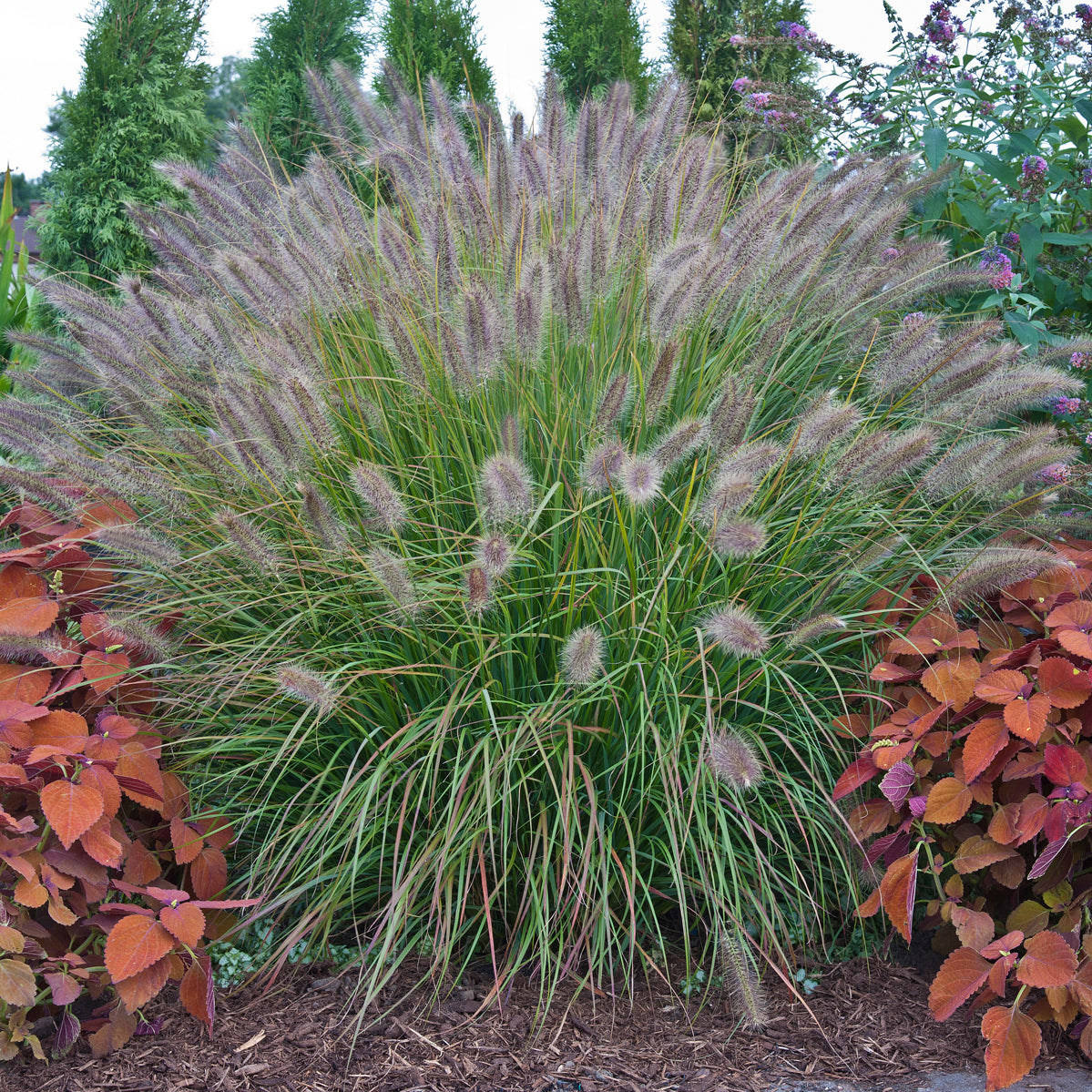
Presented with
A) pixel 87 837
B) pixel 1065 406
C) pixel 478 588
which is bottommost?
pixel 87 837

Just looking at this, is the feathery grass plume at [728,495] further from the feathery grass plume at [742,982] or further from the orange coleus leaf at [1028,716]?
the feathery grass plume at [742,982]

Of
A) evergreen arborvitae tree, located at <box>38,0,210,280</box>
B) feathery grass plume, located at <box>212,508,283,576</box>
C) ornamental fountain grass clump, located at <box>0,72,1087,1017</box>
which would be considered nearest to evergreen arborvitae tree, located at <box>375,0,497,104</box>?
evergreen arborvitae tree, located at <box>38,0,210,280</box>

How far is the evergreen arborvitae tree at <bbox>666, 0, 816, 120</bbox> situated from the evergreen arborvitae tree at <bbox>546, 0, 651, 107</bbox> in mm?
432

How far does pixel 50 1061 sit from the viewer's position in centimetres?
220

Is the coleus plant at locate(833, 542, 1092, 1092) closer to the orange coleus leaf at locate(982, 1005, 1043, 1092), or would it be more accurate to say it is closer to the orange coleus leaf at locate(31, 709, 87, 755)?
the orange coleus leaf at locate(982, 1005, 1043, 1092)

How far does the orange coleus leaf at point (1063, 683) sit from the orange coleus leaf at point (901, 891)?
479mm

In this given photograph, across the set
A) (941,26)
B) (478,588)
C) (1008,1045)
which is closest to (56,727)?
(478,588)

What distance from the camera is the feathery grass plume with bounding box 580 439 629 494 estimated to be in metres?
2.23

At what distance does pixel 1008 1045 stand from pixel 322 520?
1.78 meters

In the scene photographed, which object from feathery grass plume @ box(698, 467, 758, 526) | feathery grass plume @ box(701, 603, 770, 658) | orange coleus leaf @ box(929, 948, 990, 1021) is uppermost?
feathery grass plume @ box(698, 467, 758, 526)

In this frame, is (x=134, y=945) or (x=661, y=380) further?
(x=661, y=380)

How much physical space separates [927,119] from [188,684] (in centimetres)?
360

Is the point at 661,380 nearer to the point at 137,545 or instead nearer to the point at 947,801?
the point at 947,801

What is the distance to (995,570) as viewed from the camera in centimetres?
238
